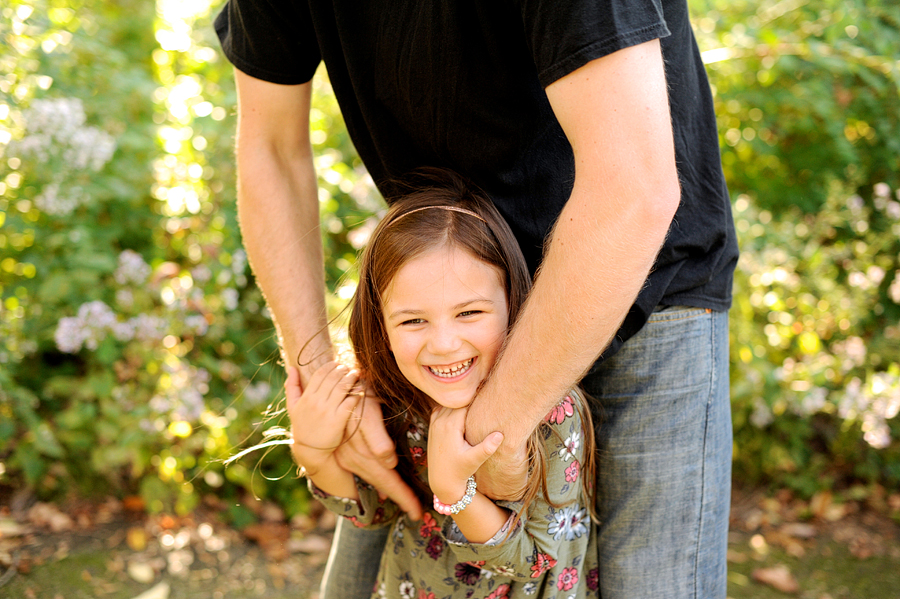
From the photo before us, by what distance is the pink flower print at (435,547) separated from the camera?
1.42m

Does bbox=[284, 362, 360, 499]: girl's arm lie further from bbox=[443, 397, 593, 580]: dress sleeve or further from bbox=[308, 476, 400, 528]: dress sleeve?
bbox=[443, 397, 593, 580]: dress sleeve

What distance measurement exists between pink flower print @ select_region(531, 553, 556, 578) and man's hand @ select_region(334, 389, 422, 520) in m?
0.29

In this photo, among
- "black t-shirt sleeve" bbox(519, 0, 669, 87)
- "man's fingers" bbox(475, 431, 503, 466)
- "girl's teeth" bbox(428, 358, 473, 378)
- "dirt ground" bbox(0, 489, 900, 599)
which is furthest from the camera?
"dirt ground" bbox(0, 489, 900, 599)

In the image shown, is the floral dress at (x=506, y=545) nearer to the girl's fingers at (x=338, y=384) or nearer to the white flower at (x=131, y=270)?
the girl's fingers at (x=338, y=384)

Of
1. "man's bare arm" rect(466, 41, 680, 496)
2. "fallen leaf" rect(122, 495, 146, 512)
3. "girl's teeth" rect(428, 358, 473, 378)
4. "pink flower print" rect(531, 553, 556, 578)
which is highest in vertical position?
"man's bare arm" rect(466, 41, 680, 496)

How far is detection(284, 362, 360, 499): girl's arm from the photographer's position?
1.32 meters

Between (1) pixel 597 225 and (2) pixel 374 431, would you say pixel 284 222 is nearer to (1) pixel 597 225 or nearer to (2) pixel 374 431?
(2) pixel 374 431

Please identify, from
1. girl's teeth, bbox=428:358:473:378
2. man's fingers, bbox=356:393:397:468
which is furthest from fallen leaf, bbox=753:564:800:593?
girl's teeth, bbox=428:358:473:378

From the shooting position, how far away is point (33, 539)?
2539 millimetres

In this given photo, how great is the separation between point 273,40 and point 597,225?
83cm

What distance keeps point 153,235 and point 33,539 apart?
129 cm

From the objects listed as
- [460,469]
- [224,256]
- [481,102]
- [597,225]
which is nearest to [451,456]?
[460,469]

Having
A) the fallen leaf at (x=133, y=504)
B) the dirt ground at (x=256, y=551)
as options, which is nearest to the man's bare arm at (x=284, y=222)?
the dirt ground at (x=256, y=551)

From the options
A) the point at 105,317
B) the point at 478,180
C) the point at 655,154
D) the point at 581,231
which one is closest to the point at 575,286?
the point at 581,231
